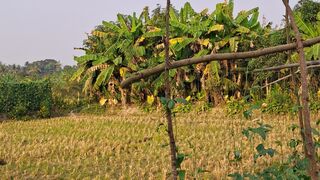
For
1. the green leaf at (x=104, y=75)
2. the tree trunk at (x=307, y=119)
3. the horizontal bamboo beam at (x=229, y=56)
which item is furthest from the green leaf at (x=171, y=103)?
the green leaf at (x=104, y=75)

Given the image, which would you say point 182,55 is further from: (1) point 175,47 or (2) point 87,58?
(2) point 87,58

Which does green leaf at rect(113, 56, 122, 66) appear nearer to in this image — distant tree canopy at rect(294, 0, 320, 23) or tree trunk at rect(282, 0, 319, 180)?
distant tree canopy at rect(294, 0, 320, 23)

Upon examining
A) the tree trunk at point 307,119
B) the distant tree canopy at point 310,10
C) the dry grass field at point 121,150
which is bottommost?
the dry grass field at point 121,150

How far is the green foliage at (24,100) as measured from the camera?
14.3 meters

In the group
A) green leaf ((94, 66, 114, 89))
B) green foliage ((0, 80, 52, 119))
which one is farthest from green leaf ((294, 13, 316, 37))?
green foliage ((0, 80, 52, 119))

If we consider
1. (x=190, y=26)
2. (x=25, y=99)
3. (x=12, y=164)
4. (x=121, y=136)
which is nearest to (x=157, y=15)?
(x=190, y=26)

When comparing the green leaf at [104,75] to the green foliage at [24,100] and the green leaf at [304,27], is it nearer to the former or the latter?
the green foliage at [24,100]

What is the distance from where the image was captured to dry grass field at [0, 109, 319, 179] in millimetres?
5195

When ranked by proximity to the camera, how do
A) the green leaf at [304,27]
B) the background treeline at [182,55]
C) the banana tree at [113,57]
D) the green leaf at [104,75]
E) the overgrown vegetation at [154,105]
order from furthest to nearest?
the green leaf at [104,75] < the banana tree at [113,57] < the background treeline at [182,55] < the green leaf at [304,27] < the overgrown vegetation at [154,105]

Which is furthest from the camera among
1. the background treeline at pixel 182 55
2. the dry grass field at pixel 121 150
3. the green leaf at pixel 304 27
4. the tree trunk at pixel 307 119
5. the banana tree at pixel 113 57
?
the banana tree at pixel 113 57

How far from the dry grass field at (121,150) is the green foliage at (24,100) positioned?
334cm

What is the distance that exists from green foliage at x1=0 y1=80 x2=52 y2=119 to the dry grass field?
3.34 meters

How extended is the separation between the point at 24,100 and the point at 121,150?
8.71 m

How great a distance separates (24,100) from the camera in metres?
14.6
